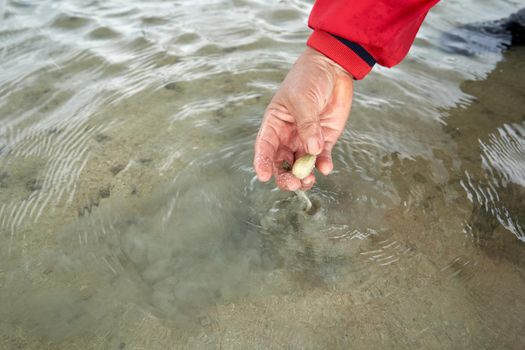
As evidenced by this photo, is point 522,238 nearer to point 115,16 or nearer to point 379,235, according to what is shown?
point 379,235

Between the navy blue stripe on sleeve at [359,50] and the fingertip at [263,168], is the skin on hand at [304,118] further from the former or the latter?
the navy blue stripe on sleeve at [359,50]

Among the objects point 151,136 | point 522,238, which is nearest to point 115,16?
point 151,136

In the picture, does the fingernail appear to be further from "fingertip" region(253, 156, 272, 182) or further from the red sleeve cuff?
the red sleeve cuff

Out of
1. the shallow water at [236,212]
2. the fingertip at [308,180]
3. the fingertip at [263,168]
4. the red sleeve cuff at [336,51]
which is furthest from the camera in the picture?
the red sleeve cuff at [336,51]

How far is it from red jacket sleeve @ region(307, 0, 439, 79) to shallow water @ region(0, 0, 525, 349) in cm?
80

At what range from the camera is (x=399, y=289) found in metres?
2.16

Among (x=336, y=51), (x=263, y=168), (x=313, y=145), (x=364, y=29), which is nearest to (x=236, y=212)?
(x=263, y=168)

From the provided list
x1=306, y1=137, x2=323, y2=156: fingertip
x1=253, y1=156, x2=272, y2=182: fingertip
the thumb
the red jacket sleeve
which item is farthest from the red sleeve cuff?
x1=253, y1=156, x2=272, y2=182: fingertip

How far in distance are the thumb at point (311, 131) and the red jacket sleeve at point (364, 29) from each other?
1.86 feet

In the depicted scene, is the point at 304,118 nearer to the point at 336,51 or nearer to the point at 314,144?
the point at 314,144

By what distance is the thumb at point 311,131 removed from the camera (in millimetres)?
2068

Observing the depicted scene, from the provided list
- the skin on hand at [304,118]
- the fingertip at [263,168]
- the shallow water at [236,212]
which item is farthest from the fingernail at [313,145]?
the shallow water at [236,212]

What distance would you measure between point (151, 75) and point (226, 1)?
84.4 inches

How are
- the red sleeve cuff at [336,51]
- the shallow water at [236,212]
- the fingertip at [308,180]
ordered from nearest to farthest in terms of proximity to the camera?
the shallow water at [236,212], the fingertip at [308,180], the red sleeve cuff at [336,51]
